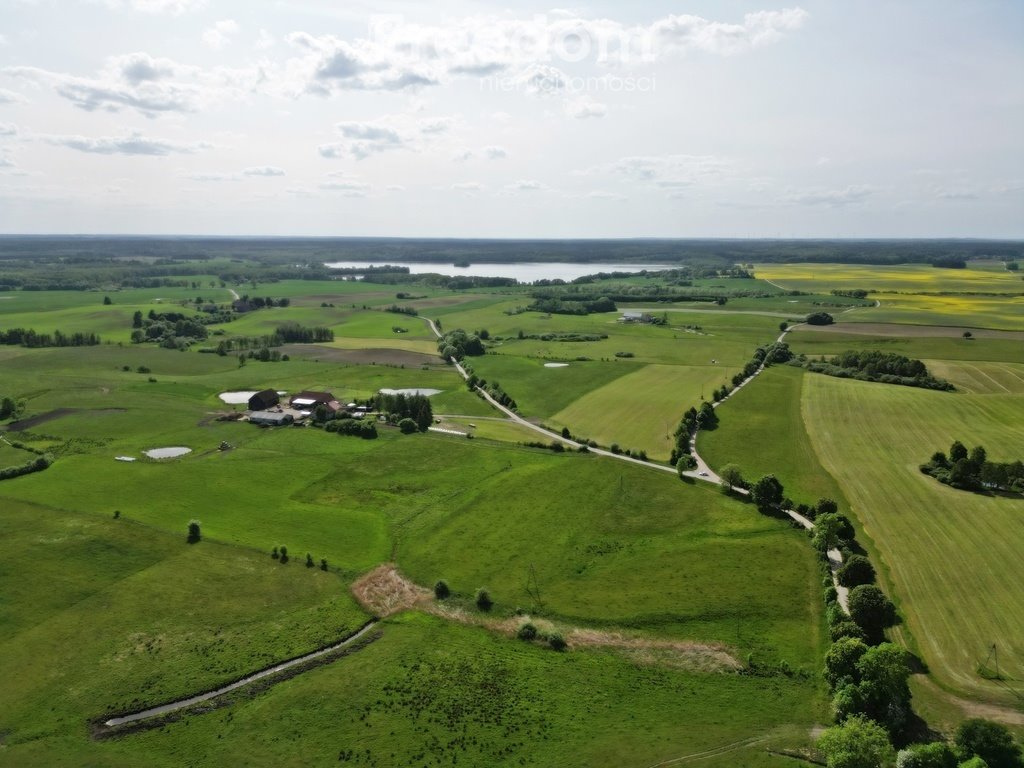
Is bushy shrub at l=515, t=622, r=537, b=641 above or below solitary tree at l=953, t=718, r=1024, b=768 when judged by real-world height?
below

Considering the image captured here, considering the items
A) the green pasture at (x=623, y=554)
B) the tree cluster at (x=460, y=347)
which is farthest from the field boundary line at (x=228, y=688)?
the tree cluster at (x=460, y=347)

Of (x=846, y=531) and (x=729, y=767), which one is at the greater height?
(x=846, y=531)

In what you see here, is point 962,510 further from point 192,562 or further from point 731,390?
point 192,562

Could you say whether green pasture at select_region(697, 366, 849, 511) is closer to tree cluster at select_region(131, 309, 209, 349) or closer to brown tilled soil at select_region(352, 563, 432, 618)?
brown tilled soil at select_region(352, 563, 432, 618)

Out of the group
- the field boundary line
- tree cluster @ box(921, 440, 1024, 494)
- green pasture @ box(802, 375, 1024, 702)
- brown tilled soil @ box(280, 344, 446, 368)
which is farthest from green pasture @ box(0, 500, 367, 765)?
brown tilled soil @ box(280, 344, 446, 368)

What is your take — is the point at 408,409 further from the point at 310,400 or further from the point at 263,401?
the point at 263,401

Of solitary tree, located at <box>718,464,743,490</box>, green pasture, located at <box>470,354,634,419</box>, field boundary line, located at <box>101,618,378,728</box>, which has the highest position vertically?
green pasture, located at <box>470,354,634,419</box>

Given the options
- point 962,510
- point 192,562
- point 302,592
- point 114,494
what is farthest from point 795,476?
point 114,494
